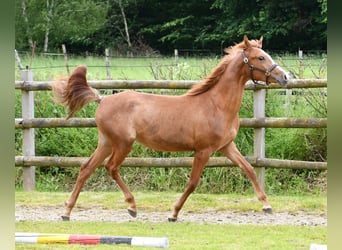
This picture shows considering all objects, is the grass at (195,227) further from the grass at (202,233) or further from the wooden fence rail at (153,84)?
the wooden fence rail at (153,84)

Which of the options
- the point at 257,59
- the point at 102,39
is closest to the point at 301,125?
the point at 257,59

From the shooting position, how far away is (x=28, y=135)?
6.93 meters

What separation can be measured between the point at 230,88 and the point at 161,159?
1637 mm

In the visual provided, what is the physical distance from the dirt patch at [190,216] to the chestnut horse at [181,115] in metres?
0.16

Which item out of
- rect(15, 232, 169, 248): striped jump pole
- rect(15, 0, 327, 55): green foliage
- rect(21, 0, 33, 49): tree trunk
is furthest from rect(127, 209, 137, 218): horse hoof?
rect(21, 0, 33, 49): tree trunk

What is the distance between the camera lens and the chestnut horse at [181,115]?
5.06 m

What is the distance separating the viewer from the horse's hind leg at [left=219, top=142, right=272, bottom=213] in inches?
206

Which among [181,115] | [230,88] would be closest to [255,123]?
[230,88]

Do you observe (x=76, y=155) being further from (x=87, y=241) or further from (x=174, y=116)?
(x=87, y=241)

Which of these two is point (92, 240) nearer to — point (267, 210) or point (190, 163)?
point (267, 210)

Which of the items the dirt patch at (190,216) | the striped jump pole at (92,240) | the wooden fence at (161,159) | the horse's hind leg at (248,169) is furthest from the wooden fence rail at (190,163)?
the striped jump pole at (92,240)

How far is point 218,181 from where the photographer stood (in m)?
6.89

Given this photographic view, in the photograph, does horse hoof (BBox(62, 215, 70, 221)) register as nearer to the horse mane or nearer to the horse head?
the horse mane

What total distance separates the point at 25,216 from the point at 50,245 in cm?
161
